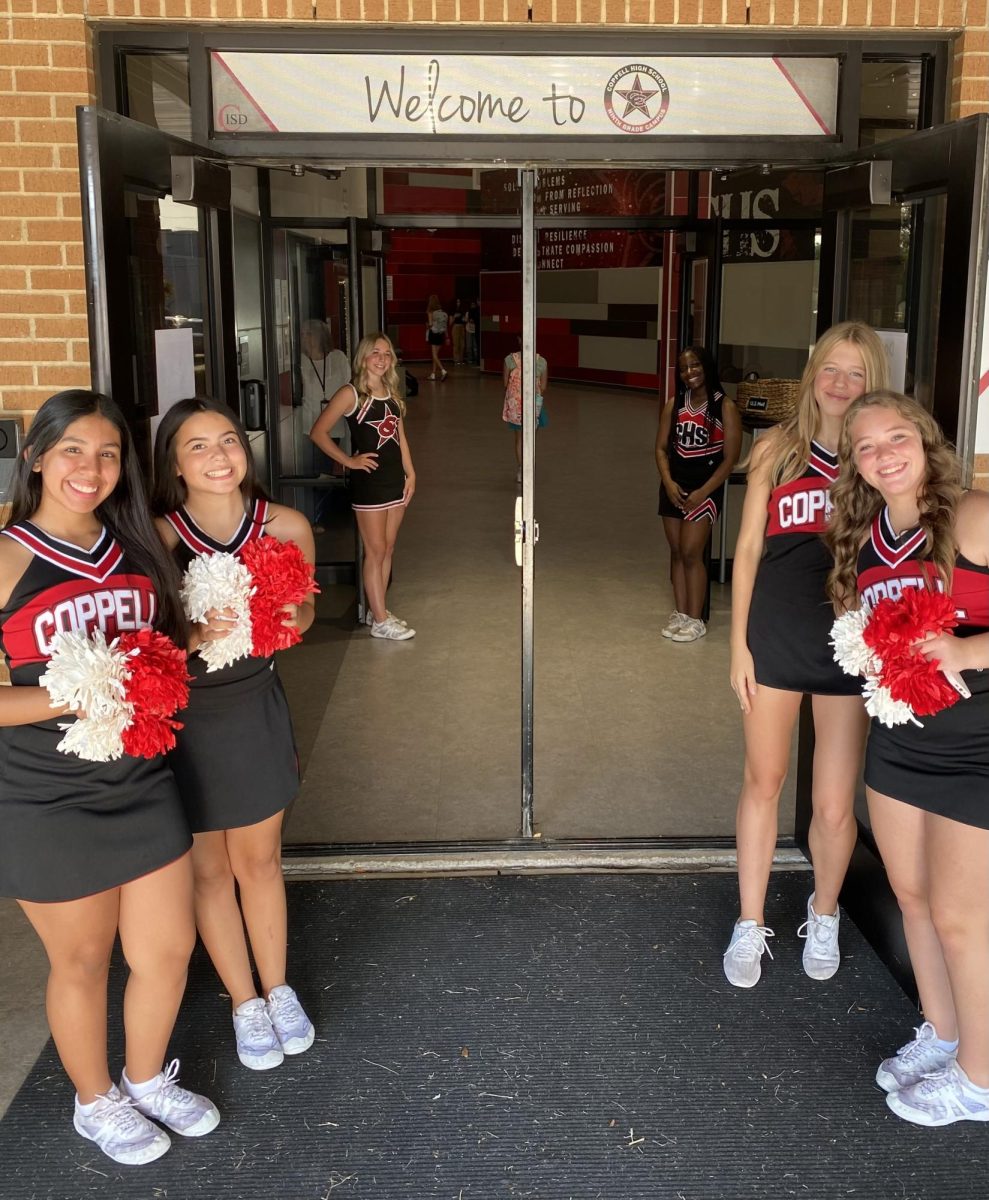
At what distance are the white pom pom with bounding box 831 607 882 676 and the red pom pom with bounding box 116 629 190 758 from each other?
5.13ft

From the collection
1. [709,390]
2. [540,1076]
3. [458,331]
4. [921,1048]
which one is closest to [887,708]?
[921,1048]

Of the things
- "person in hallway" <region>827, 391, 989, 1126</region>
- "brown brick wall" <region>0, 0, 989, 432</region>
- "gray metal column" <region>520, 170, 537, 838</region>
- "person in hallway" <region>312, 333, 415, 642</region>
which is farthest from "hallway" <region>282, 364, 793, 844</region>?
"brown brick wall" <region>0, 0, 989, 432</region>

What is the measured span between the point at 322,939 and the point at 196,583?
1530 millimetres

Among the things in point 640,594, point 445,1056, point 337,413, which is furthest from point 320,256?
point 445,1056

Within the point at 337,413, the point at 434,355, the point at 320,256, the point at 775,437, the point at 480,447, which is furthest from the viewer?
the point at 434,355

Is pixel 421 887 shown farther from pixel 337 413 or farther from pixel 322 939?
pixel 337 413

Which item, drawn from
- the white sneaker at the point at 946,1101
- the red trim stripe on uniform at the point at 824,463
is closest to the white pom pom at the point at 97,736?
the red trim stripe on uniform at the point at 824,463

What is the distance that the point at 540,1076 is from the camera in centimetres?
321

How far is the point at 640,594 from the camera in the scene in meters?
8.35

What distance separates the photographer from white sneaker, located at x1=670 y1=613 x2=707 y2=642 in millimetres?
7227

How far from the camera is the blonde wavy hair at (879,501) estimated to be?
9.36ft

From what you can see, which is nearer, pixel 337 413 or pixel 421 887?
pixel 421 887

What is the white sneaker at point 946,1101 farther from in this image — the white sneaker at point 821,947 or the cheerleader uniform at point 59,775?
the cheerleader uniform at point 59,775

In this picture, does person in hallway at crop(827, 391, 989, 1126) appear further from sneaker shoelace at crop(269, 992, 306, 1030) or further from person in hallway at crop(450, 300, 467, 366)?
person in hallway at crop(450, 300, 467, 366)
